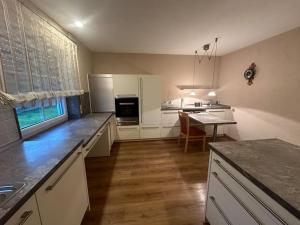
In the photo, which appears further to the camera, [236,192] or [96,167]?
[96,167]

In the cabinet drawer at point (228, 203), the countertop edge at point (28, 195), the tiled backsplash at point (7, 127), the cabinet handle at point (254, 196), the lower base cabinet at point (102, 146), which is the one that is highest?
the tiled backsplash at point (7, 127)

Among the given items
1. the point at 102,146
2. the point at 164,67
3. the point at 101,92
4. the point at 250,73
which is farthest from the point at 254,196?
the point at 164,67

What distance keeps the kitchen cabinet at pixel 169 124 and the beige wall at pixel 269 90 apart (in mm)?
1509

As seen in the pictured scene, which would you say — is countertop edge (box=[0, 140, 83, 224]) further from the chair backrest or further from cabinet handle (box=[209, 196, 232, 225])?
the chair backrest

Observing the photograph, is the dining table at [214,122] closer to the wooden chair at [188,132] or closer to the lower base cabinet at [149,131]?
the wooden chair at [188,132]

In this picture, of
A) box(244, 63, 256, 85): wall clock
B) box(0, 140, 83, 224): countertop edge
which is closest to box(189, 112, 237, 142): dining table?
box(244, 63, 256, 85): wall clock

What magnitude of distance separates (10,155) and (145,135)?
279cm

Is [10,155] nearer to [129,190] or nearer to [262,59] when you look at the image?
[129,190]

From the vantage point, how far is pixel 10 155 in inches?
46.4

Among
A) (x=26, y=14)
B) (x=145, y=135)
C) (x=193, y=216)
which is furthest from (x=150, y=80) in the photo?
(x=193, y=216)

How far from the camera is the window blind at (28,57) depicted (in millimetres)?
1189

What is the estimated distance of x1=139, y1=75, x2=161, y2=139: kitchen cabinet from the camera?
11.6ft

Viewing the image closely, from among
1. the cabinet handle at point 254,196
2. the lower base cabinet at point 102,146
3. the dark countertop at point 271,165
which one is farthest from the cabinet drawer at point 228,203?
the lower base cabinet at point 102,146

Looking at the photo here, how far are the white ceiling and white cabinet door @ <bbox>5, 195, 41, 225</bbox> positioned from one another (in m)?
1.83
